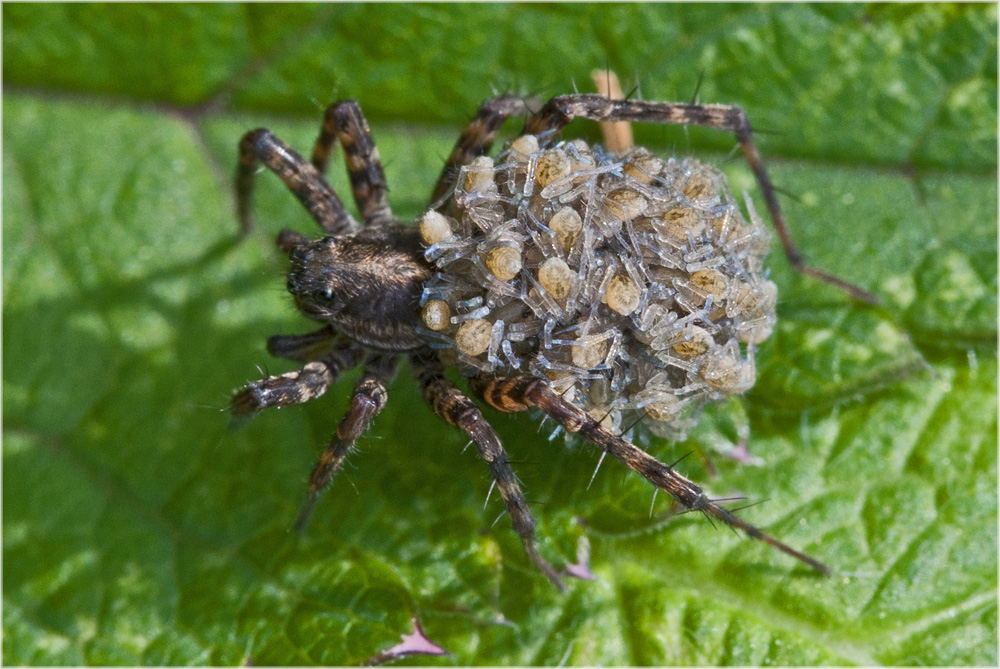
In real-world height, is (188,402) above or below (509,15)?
below

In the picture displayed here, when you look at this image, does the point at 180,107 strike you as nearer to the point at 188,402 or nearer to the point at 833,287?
the point at 188,402

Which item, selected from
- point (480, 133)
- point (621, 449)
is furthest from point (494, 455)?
point (480, 133)

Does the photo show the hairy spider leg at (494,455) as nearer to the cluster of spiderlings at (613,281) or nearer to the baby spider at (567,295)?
the baby spider at (567,295)

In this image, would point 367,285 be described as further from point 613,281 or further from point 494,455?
point 613,281

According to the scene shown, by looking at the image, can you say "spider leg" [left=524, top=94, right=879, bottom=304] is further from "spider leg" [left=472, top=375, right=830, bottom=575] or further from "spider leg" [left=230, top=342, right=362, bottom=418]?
"spider leg" [left=230, top=342, right=362, bottom=418]

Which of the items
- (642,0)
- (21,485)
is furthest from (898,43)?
(21,485)

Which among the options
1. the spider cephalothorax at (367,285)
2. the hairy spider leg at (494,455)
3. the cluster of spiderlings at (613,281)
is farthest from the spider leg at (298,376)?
the cluster of spiderlings at (613,281)
